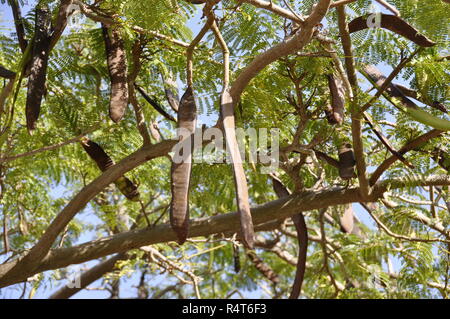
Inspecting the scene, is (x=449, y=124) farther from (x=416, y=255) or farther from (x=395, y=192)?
(x=416, y=255)

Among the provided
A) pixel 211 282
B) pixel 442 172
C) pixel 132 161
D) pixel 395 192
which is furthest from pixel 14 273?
pixel 211 282

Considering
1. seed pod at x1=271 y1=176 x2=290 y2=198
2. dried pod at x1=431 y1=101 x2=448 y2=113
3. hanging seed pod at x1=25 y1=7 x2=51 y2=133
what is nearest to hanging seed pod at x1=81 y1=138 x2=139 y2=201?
hanging seed pod at x1=25 y1=7 x2=51 y2=133

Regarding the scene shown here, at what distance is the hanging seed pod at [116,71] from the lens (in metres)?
2.56

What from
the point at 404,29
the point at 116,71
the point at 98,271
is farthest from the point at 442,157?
the point at 98,271

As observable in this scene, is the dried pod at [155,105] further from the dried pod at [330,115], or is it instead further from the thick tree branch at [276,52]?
the thick tree branch at [276,52]

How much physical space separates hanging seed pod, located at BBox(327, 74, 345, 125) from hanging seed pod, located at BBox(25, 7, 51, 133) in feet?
3.66

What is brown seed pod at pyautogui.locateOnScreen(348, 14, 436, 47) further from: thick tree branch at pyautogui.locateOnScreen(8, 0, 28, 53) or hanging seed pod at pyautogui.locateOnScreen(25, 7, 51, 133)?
thick tree branch at pyautogui.locateOnScreen(8, 0, 28, 53)

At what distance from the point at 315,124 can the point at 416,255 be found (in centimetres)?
116

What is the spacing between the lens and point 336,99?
2711mm

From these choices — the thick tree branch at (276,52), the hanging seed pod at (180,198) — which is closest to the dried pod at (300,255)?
the thick tree branch at (276,52)

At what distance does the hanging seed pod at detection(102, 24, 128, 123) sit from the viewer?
2.56 meters

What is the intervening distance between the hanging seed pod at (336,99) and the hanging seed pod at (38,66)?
1116 mm

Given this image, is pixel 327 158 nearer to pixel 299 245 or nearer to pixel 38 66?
pixel 299 245

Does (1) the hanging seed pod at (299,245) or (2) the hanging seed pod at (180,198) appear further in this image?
(1) the hanging seed pod at (299,245)
